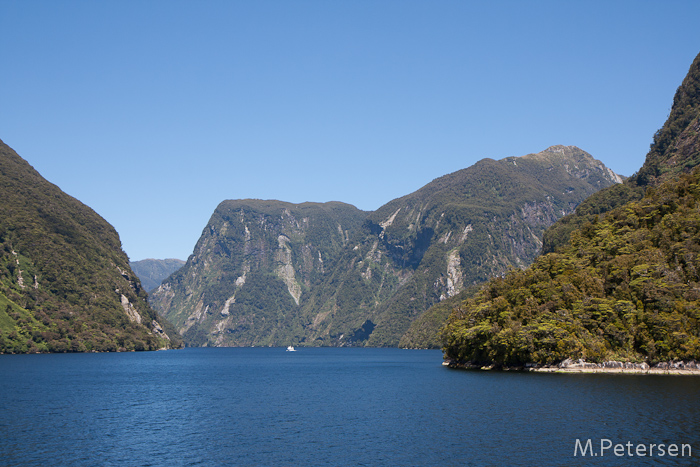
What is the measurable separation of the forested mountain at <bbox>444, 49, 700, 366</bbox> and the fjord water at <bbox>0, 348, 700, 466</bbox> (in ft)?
34.4

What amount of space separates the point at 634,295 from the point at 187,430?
97.4m

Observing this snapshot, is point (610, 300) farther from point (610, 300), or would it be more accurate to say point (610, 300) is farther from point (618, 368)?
point (618, 368)

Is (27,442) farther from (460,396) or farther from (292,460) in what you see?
(460,396)

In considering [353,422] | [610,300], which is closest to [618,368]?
[610,300]

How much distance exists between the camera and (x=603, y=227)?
160625mm

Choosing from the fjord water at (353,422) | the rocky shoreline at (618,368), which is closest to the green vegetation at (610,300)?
the rocky shoreline at (618,368)

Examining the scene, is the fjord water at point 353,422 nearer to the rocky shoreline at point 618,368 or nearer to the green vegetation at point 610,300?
the rocky shoreline at point 618,368

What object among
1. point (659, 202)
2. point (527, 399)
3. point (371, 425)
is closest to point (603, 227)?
point (659, 202)

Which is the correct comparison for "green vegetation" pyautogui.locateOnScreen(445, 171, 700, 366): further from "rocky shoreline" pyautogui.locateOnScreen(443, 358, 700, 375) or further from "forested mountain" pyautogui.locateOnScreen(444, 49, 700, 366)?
"rocky shoreline" pyautogui.locateOnScreen(443, 358, 700, 375)

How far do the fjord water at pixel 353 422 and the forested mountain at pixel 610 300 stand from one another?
10.5m

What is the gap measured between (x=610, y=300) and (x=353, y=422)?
253ft

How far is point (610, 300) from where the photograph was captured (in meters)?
123

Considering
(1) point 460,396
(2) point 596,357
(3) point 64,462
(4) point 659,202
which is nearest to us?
(3) point 64,462

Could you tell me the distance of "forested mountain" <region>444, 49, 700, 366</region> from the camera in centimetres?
11506
